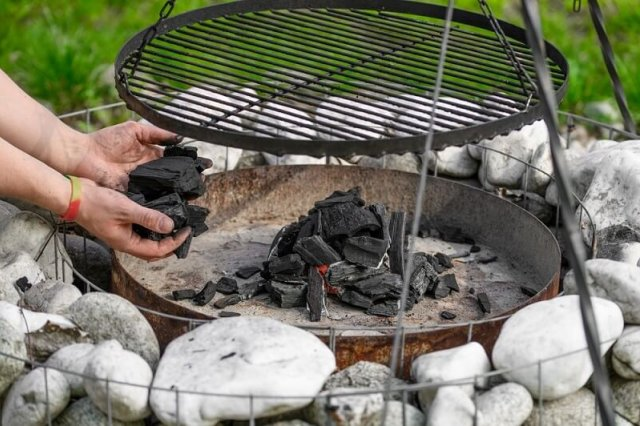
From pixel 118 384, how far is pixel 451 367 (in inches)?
25.4

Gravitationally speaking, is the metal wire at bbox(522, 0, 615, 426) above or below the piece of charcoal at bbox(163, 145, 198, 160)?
above

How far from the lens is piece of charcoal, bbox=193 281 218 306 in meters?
2.58

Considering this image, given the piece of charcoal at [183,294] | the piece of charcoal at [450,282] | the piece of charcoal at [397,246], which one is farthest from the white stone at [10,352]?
the piece of charcoal at [450,282]

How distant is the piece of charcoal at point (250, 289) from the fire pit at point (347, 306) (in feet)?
0.10

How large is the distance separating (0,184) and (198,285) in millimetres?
585

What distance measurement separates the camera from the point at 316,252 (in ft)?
8.36

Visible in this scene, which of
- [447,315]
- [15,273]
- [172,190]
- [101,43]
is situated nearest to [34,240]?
[15,273]

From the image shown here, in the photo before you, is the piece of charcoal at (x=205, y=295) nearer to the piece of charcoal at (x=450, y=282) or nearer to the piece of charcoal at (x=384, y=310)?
the piece of charcoal at (x=384, y=310)

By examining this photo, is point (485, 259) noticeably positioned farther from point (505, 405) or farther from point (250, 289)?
point (505, 405)

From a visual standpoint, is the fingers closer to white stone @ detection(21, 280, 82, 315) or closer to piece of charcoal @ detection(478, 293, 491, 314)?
white stone @ detection(21, 280, 82, 315)

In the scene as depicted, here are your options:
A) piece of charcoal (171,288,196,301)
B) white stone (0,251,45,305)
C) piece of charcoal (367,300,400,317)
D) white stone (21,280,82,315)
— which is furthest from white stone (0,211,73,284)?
piece of charcoal (367,300,400,317)

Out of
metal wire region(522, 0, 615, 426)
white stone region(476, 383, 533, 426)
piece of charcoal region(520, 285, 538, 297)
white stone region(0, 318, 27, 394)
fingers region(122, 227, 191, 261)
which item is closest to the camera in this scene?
metal wire region(522, 0, 615, 426)

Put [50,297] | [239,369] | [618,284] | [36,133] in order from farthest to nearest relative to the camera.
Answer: [36,133] < [50,297] < [618,284] < [239,369]

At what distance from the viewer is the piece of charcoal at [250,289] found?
2605 mm
